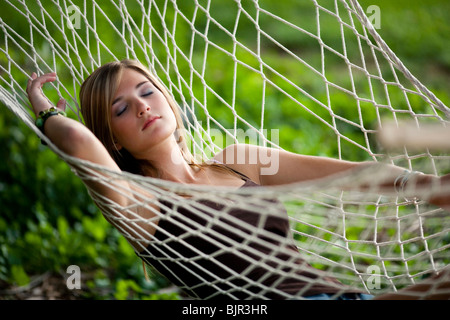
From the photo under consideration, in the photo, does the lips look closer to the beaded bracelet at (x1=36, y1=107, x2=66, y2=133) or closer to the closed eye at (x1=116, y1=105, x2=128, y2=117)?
the closed eye at (x1=116, y1=105, x2=128, y2=117)

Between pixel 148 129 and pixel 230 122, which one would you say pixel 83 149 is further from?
pixel 230 122

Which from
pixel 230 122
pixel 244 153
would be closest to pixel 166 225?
pixel 244 153

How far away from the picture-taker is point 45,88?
2.75 m

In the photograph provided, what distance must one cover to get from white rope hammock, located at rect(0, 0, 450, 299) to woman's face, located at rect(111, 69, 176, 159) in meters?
0.13

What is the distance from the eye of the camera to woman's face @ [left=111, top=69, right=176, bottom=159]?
1.31 m

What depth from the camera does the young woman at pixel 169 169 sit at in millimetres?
1187

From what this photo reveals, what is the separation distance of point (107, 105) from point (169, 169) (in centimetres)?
19

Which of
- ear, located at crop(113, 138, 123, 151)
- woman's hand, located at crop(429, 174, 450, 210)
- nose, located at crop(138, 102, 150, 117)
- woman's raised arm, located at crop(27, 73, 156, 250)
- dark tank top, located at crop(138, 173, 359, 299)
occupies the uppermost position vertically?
nose, located at crop(138, 102, 150, 117)

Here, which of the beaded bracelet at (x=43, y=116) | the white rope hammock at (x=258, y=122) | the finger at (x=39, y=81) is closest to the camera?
the white rope hammock at (x=258, y=122)

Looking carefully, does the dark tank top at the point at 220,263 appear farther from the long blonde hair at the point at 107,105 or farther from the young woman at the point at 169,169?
the long blonde hair at the point at 107,105

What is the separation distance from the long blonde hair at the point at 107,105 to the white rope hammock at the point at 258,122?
0.13 m

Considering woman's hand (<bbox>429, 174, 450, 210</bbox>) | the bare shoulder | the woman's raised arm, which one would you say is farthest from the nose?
woman's hand (<bbox>429, 174, 450, 210</bbox>)

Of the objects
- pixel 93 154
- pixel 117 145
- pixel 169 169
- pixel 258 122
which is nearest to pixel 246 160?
pixel 169 169

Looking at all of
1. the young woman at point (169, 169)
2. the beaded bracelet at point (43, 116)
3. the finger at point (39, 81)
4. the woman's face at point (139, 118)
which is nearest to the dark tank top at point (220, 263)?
the young woman at point (169, 169)
